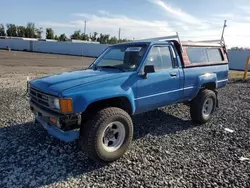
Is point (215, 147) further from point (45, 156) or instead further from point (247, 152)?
point (45, 156)

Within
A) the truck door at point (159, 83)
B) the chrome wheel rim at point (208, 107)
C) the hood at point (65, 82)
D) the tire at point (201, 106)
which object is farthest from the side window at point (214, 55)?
the hood at point (65, 82)

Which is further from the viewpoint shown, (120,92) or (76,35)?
(76,35)

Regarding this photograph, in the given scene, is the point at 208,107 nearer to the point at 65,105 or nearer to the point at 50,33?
the point at 65,105

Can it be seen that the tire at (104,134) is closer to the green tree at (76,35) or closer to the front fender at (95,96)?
the front fender at (95,96)

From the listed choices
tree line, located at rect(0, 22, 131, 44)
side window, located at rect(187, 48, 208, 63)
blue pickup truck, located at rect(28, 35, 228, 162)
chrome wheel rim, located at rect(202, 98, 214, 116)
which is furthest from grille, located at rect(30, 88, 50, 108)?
tree line, located at rect(0, 22, 131, 44)

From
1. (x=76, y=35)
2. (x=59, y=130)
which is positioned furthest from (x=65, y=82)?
(x=76, y=35)

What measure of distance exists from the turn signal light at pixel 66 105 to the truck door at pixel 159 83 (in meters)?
1.24

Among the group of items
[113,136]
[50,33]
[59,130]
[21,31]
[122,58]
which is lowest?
[113,136]

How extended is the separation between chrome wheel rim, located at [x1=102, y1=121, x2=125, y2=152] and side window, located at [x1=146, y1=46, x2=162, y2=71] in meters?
1.29

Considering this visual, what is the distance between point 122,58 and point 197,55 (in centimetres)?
190

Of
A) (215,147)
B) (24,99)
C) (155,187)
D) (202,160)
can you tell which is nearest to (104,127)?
(155,187)

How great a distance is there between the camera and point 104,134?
3455mm

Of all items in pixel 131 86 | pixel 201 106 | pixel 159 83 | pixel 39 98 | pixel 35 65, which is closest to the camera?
pixel 39 98

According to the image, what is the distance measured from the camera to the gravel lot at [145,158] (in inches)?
119
